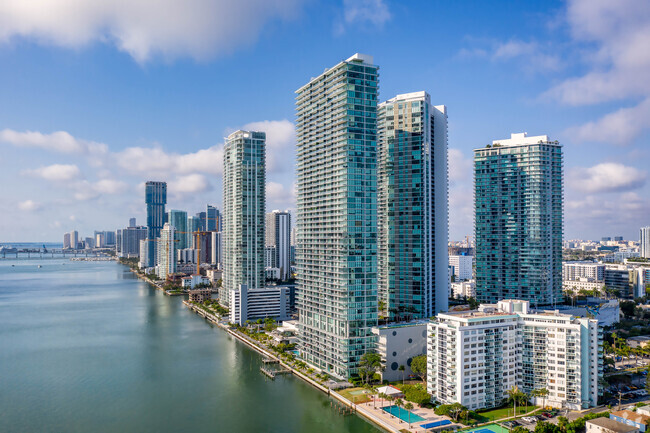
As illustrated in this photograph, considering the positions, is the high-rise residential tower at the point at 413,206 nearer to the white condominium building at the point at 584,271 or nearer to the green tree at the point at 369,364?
the green tree at the point at 369,364

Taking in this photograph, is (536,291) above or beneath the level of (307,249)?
beneath

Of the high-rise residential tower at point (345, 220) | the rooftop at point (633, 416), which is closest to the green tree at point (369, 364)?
the high-rise residential tower at point (345, 220)

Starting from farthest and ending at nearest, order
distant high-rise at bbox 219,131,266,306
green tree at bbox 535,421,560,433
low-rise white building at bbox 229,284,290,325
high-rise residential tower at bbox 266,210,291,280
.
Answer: high-rise residential tower at bbox 266,210,291,280, distant high-rise at bbox 219,131,266,306, low-rise white building at bbox 229,284,290,325, green tree at bbox 535,421,560,433

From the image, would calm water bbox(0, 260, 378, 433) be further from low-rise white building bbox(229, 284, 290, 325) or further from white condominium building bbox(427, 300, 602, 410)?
white condominium building bbox(427, 300, 602, 410)

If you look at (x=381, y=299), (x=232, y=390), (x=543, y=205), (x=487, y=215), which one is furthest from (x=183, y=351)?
(x=543, y=205)

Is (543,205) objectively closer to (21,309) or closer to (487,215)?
(487,215)

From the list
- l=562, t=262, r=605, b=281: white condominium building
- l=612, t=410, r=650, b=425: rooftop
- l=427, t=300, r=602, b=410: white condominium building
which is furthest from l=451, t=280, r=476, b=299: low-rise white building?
l=612, t=410, r=650, b=425: rooftop
